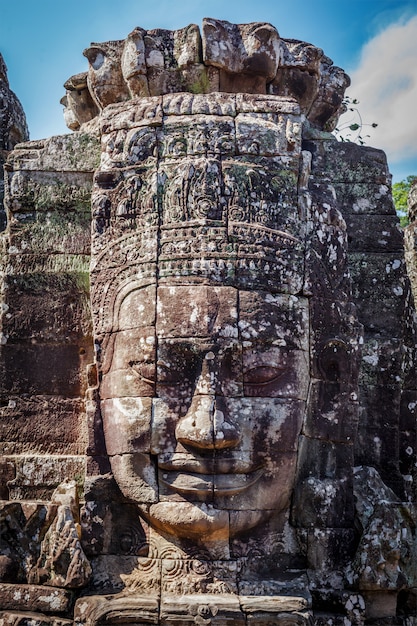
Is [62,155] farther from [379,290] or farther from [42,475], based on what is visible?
[379,290]

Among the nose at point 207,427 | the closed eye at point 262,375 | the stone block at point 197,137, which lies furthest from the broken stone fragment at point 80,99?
the nose at point 207,427

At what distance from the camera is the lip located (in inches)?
275

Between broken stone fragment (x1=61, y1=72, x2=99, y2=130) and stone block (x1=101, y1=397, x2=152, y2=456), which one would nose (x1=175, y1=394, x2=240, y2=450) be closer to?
stone block (x1=101, y1=397, x2=152, y2=456)

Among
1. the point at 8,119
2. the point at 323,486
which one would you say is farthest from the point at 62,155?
the point at 323,486

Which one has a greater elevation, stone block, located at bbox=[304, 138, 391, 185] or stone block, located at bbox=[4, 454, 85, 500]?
stone block, located at bbox=[304, 138, 391, 185]

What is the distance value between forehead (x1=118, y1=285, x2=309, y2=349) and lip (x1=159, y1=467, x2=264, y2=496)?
3.52ft

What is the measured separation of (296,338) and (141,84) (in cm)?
282

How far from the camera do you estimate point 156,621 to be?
6.72m

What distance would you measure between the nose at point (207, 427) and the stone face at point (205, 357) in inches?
0.6

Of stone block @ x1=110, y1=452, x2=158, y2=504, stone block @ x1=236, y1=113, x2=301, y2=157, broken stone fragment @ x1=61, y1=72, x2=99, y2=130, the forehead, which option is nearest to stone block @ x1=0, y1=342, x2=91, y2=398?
the forehead

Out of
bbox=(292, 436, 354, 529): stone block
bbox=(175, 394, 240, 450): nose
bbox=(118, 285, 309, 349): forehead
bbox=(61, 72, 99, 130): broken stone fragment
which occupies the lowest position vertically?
A: bbox=(292, 436, 354, 529): stone block

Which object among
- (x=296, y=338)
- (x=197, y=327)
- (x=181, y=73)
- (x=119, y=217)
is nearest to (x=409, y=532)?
(x=296, y=338)

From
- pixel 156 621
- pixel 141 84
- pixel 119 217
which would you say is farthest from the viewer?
pixel 141 84

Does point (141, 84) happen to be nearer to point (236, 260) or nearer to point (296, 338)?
point (236, 260)
